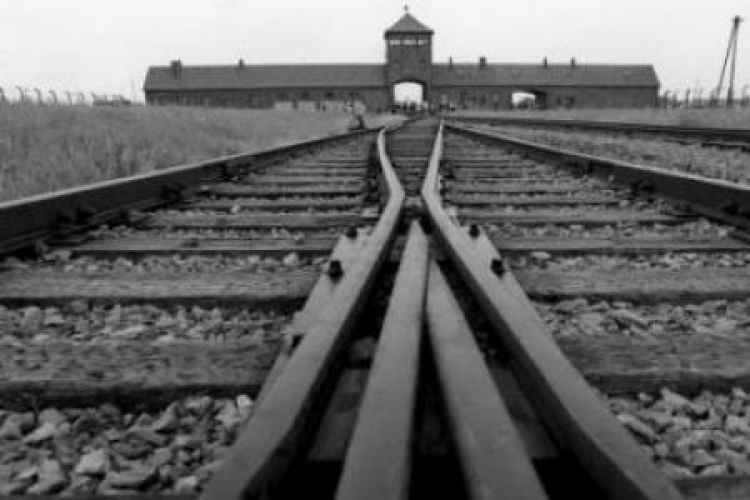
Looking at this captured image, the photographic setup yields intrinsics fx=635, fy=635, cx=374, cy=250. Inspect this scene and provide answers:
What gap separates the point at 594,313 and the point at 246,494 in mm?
1557

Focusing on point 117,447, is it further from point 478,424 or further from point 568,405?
point 568,405

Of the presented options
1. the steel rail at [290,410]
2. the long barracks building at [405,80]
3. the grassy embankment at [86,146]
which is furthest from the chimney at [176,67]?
the steel rail at [290,410]

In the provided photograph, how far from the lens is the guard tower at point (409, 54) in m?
82.9

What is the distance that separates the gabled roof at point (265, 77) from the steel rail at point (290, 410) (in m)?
82.5

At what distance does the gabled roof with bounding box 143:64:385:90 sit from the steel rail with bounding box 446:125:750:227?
257 feet

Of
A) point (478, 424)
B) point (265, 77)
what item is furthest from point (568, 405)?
point (265, 77)

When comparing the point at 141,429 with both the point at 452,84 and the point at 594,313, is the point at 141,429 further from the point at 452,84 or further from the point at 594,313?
the point at 452,84

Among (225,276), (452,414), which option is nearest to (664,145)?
(225,276)

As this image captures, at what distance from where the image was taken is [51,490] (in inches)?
46.0

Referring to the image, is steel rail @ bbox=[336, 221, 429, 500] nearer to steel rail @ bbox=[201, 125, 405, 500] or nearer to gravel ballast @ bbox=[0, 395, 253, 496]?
steel rail @ bbox=[201, 125, 405, 500]

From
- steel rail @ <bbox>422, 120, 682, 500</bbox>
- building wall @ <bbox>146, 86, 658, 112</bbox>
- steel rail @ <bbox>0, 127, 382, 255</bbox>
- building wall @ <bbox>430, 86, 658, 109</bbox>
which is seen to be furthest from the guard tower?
steel rail @ <bbox>422, 120, 682, 500</bbox>

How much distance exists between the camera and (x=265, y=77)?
273 feet

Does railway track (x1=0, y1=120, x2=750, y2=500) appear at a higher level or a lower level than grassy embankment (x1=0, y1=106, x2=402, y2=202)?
lower

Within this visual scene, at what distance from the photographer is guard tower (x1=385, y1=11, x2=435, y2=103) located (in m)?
82.9
